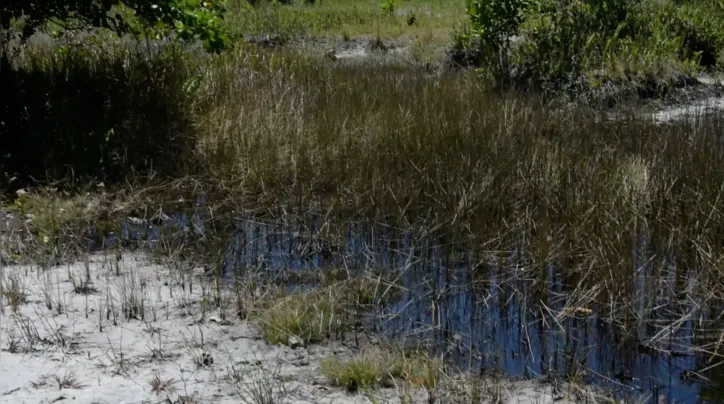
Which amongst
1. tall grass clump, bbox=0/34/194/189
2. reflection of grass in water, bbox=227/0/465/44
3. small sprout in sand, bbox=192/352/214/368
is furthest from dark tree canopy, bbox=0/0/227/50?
reflection of grass in water, bbox=227/0/465/44

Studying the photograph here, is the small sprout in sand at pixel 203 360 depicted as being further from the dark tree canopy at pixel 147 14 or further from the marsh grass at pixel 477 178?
the dark tree canopy at pixel 147 14

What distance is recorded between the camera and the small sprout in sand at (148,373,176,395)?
4.76 metres

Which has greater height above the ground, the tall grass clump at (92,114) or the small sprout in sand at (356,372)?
the tall grass clump at (92,114)

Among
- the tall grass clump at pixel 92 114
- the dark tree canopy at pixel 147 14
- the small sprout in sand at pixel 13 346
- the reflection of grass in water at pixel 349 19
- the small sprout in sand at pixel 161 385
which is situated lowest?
the reflection of grass in water at pixel 349 19

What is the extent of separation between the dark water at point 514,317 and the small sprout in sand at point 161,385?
1323mm

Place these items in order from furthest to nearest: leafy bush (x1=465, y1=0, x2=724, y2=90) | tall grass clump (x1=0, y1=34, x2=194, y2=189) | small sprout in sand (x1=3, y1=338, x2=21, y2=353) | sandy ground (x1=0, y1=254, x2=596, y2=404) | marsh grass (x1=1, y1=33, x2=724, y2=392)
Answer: leafy bush (x1=465, y1=0, x2=724, y2=90), tall grass clump (x1=0, y1=34, x2=194, y2=189), marsh grass (x1=1, y1=33, x2=724, y2=392), small sprout in sand (x1=3, y1=338, x2=21, y2=353), sandy ground (x1=0, y1=254, x2=596, y2=404)

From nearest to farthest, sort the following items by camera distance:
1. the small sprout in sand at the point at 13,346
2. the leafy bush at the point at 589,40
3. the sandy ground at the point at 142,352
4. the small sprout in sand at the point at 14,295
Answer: the sandy ground at the point at 142,352, the small sprout in sand at the point at 13,346, the small sprout in sand at the point at 14,295, the leafy bush at the point at 589,40

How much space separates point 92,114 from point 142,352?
14.9 feet

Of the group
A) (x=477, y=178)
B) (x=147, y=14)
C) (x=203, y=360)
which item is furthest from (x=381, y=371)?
(x=147, y=14)

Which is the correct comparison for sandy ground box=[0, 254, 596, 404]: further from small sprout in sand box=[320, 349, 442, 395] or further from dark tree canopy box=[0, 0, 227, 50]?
dark tree canopy box=[0, 0, 227, 50]

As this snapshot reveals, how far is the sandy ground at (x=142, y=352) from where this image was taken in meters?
4.74

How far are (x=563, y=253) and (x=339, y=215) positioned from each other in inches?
75.3

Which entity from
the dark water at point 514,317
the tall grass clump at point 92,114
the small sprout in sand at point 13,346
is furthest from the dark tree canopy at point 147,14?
the small sprout in sand at point 13,346

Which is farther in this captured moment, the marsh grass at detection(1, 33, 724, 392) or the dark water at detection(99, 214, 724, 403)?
the marsh grass at detection(1, 33, 724, 392)
